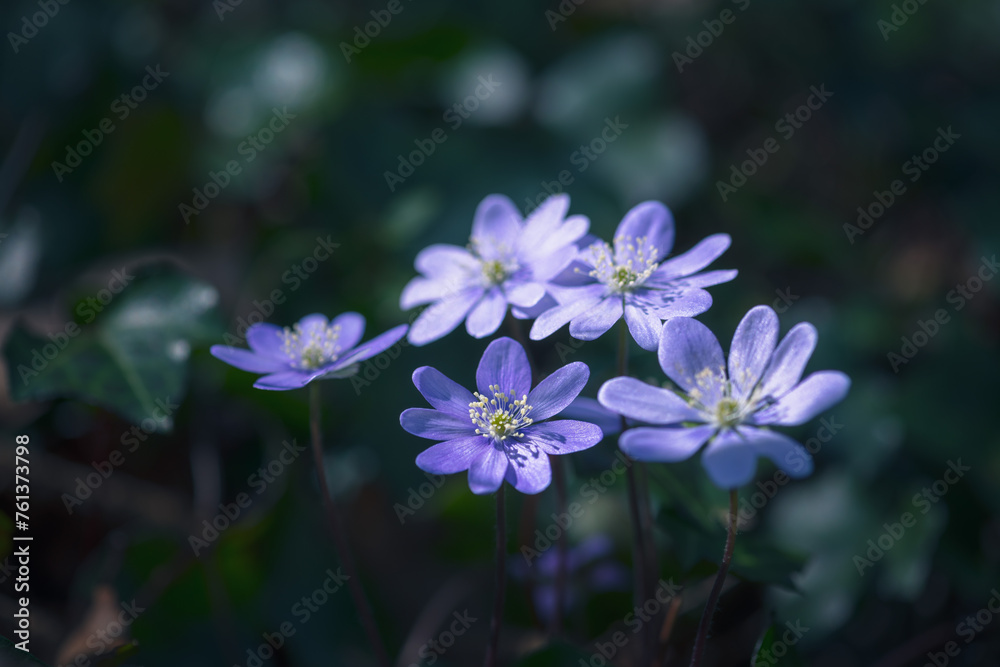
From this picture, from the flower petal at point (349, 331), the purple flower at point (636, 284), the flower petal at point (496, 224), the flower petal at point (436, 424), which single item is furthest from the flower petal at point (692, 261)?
the flower petal at point (349, 331)

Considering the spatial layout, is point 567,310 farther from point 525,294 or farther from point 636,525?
point 636,525

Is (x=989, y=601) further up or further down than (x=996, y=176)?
further down

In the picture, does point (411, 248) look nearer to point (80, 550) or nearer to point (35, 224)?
point (35, 224)

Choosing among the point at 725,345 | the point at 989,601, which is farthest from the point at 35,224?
the point at 989,601

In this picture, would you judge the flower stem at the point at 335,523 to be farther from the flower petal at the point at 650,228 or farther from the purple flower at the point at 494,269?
the flower petal at the point at 650,228

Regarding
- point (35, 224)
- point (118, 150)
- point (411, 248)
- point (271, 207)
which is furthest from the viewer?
point (271, 207)

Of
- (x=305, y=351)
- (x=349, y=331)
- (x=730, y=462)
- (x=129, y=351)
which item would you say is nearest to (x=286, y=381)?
(x=305, y=351)

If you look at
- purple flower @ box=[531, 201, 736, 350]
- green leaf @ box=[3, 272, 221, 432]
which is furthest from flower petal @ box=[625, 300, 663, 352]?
green leaf @ box=[3, 272, 221, 432]
